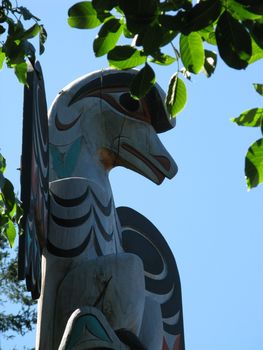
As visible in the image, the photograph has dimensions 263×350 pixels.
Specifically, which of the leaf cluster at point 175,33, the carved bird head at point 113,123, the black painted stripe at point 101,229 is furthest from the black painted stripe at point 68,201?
the leaf cluster at point 175,33

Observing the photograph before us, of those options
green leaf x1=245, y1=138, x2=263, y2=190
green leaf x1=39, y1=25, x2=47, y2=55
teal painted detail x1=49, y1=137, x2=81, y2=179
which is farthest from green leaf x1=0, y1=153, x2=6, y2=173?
green leaf x1=245, y1=138, x2=263, y2=190

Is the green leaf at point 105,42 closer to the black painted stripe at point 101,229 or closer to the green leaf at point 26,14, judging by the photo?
the green leaf at point 26,14

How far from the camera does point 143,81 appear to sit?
3055 millimetres

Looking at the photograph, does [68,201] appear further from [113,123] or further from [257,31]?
[257,31]

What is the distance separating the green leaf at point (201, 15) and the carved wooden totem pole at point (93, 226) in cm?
176

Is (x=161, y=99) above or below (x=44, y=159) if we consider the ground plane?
above

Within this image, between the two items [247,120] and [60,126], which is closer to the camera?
[247,120]

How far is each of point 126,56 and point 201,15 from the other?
16.4 inches

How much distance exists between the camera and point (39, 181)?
15.5 feet

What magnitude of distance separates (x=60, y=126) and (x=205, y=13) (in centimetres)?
287

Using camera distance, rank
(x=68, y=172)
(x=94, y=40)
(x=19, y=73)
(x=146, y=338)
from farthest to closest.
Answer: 1. (x=68, y=172)
2. (x=146, y=338)
3. (x=19, y=73)
4. (x=94, y=40)

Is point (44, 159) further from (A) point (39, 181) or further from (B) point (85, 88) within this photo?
(B) point (85, 88)

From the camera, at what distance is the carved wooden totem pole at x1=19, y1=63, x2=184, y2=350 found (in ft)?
14.9

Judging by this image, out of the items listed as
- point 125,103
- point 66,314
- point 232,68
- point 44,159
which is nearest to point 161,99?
point 125,103
